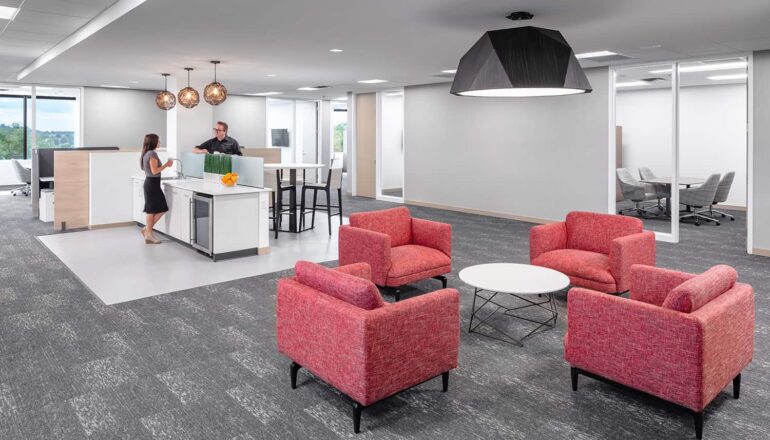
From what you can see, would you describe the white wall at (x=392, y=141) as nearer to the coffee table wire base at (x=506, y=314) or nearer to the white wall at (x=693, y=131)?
the white wall at (x=693, y=131)

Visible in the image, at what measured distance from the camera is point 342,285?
277 cm

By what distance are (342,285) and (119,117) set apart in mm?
11440

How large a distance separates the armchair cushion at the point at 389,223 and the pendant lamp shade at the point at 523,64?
155 centimetres

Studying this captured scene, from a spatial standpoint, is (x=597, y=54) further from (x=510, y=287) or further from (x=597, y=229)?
(x=510, y=287)

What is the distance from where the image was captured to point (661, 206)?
33.3 ft

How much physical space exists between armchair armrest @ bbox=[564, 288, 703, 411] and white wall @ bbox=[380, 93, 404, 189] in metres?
9.94

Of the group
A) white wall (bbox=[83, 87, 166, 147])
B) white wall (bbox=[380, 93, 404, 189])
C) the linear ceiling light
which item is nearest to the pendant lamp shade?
the linear ceiling light

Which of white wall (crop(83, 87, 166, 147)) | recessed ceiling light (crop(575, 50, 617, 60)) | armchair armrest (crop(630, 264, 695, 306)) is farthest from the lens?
white wall (crop(83, 87, 166, 147))

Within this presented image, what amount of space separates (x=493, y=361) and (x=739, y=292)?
54.6 inches

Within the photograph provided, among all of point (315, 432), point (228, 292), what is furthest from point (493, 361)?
point (228, 292)

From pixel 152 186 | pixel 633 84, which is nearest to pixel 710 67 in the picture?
pixel 633 84

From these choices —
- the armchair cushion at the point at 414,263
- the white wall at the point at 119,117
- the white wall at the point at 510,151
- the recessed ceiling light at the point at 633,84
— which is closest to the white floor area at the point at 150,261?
the armchair cushion at the point at 414,263

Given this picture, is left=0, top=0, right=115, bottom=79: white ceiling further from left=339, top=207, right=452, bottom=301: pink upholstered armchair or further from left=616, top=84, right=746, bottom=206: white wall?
left=616, top=84, right=746, bottom=206: white wall

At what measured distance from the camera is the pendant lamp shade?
362 centimetres
